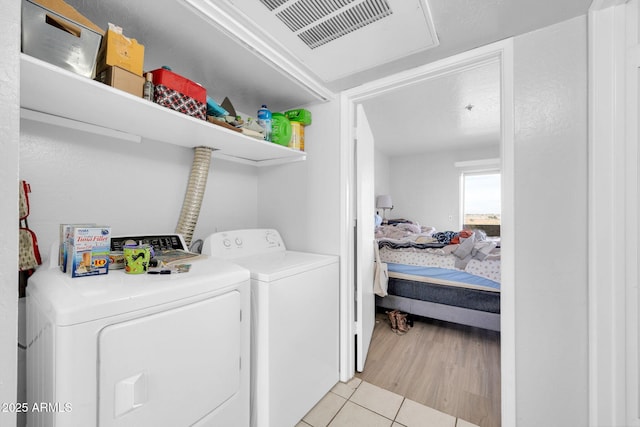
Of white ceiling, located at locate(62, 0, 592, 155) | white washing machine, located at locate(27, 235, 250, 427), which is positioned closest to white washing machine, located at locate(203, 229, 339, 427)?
white washing machine, located at locate(27, 235, 250, 427)

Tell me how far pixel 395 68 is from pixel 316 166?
779 mm

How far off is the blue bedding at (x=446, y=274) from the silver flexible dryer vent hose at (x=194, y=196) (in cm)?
203

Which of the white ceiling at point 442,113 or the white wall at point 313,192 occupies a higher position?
the white ceiling at point 442,113

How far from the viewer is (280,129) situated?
168 centimetres

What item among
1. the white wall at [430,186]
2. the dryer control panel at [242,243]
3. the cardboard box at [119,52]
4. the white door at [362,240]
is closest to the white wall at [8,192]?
the cardboard box at [119,52]

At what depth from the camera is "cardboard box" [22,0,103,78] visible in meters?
0.77

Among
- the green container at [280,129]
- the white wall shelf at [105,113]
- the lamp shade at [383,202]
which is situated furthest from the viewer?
the lamp shade at [383,202]

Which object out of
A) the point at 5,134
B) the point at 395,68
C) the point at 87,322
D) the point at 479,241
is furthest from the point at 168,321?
the point at 479,241

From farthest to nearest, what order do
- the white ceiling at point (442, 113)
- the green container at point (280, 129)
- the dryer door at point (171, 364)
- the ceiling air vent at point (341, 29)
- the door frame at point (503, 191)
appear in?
the white ceiling at point (442, 113), the green container at point (280, 129), the door frame at point (503, 191), the ceiling air vent at point (341, 29), the dryer door at point (171, 364)

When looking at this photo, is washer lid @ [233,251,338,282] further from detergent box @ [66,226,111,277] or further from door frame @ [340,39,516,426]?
detergent box @ [66,226,111,277]

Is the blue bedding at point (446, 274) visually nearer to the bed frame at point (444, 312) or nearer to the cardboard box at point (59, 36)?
the bed frame at point (444, 312)

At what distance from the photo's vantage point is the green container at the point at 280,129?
1.67 m

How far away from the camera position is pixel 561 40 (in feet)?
3.80

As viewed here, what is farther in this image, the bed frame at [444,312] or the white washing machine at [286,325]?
the bed frame at [444,312]
